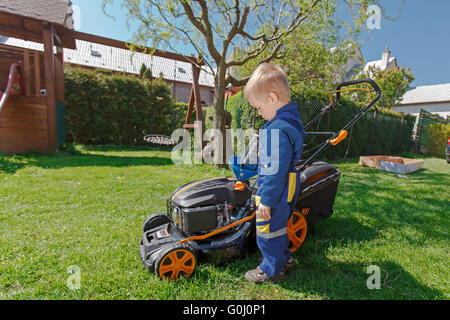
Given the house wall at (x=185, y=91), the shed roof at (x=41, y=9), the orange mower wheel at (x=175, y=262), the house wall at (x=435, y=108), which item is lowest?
the orange mower wheel at (x=175, y=262)

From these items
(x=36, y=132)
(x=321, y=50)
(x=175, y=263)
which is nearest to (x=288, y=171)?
(x=175, y=263)

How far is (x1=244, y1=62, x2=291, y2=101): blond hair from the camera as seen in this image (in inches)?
66.2

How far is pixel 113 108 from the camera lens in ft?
34.6

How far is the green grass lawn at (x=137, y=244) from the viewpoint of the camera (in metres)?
1.79

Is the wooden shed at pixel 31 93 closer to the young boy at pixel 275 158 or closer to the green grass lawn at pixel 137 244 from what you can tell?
the green grass lawn at pixel 137 244

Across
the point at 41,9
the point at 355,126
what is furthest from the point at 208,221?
the point at 355,126

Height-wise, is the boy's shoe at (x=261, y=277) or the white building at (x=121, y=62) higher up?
the white building at (x=121, y=62)

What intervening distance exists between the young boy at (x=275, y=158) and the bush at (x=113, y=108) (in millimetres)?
10242

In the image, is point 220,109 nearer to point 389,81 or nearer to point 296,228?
point 296,228

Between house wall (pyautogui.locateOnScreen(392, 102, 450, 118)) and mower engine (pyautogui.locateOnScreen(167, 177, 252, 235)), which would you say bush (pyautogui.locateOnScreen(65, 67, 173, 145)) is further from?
house wall (pyautogui.locateOnScreen(392, 102, 450, 118))

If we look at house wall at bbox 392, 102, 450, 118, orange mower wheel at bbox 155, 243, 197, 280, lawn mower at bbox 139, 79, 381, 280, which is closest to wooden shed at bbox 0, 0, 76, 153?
lawn mower at bbox 139, 79, 381, 280

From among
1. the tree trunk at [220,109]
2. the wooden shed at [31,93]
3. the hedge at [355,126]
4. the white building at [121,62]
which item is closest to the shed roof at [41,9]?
the wooden shed at [31,93]

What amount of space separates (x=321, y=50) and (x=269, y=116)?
21.8ft
